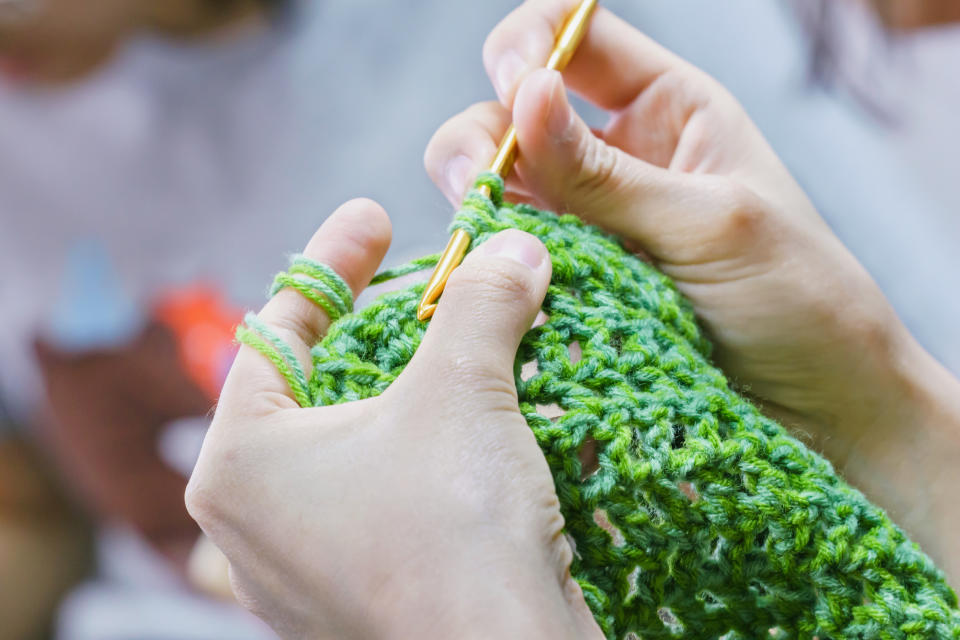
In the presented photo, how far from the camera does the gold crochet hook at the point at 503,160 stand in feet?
1.89

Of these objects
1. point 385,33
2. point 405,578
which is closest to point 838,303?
point 405,578

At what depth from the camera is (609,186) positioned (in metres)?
0.70

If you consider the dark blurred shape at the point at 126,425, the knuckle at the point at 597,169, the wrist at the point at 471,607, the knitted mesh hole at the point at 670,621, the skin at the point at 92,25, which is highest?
the skin at the point at 92,25

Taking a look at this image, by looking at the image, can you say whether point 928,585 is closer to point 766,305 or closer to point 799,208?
point 766,305

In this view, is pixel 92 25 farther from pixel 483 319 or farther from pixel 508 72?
pixel 483 319

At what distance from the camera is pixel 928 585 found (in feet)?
2.03

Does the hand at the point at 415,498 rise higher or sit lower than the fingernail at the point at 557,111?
lower

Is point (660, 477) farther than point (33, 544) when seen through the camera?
No

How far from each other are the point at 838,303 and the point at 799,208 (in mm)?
116

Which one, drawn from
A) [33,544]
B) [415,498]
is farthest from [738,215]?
[33,544]

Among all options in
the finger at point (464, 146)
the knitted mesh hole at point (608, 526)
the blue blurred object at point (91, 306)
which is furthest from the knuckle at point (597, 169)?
the blue blurred object at point (91, 306)

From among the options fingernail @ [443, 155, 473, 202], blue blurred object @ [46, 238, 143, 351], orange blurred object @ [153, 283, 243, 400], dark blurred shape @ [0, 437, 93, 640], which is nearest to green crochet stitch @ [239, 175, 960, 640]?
fingernail @ [443, 155, 473, 202]

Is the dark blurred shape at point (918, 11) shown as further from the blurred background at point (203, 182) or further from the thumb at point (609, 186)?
the thumb at point (609, 186)

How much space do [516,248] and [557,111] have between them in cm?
19
